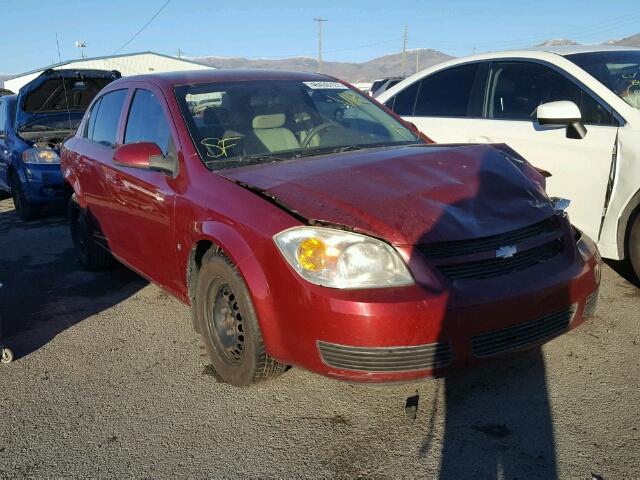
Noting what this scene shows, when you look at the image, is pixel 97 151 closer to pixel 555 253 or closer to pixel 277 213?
pixel 277 213

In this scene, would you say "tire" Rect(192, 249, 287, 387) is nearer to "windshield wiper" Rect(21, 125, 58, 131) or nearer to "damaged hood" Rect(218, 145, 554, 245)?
"damaged hood" Rect(218, 145, 554, 245)

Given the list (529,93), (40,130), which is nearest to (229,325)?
(529,93)

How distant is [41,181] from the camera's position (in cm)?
763

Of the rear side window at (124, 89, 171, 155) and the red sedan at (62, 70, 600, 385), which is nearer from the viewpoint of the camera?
the red sedan at (62, 70, 600, 385)

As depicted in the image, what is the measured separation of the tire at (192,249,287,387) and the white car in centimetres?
248

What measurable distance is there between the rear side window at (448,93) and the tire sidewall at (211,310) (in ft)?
9.99

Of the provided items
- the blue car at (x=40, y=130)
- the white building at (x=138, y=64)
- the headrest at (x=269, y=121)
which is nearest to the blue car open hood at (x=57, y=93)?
the blue car at (x=40, y=130)

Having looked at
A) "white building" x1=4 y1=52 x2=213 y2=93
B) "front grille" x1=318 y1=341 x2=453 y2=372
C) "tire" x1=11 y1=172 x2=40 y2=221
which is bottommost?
"white building" x1=4 y1=52 x2=213 y2=93

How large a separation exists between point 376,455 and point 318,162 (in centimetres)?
154

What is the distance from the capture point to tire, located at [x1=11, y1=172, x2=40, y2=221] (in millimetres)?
7805

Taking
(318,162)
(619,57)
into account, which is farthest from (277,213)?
(619,57)

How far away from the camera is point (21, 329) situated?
413cm

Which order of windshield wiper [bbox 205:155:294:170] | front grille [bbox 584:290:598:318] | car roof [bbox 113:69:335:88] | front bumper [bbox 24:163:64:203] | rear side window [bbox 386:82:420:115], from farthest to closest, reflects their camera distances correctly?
front bumper [bbox 24:163:64:203], rear side window [bbox 386:82:420:115], car roof [bbox 113:69:335:88], windshield wiper [bbox 205:155:294:170], front grille [bbox 584:290:598:318]

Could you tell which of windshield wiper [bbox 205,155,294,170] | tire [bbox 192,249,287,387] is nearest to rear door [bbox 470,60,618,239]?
windshield wiper [bbox 205,155,294,170]
